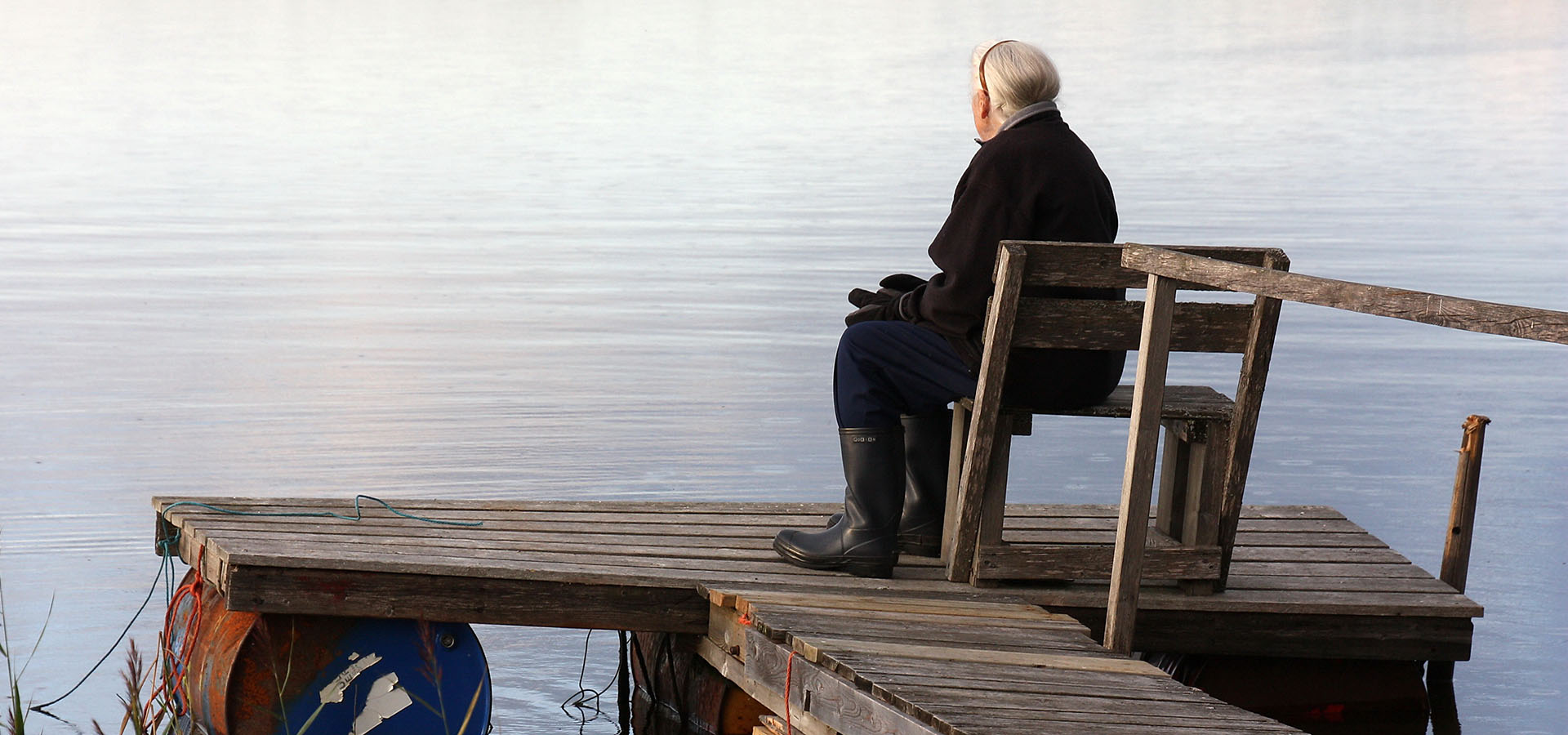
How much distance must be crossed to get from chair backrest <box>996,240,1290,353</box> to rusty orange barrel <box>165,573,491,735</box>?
5.39 feet

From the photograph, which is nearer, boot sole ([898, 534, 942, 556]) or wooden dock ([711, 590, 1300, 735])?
wooden dock ([711, 590, 1300, 735])

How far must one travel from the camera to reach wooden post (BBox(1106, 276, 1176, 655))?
4.48 metres

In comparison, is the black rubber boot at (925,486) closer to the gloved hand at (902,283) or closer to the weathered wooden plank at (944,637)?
the gloved hand at (902,283)

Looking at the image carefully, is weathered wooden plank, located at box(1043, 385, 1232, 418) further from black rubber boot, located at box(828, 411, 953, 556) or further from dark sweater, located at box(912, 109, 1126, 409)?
black rubber boot, located at box(828, 411, 953, 556)

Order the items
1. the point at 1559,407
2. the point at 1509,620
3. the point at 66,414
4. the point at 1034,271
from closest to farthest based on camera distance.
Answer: the point at 1034,271 → the point at 1509,620 → the point at 66,414 → the point at 1559,407

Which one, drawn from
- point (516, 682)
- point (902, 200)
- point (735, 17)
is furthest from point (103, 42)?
point (516, 682)

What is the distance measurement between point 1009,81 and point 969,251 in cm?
43

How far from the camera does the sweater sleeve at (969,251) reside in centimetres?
488

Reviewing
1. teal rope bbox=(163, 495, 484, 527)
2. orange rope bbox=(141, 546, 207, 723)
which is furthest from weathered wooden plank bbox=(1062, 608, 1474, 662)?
orange rope bbox=(141, 546, 207, 723)

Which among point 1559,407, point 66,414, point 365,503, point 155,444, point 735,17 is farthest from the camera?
point 735,17

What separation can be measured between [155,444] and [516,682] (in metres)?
3.88

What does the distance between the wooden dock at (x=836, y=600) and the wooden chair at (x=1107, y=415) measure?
0.09 metres

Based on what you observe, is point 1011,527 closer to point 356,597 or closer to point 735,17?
point 356,597

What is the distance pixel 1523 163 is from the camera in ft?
88.8
